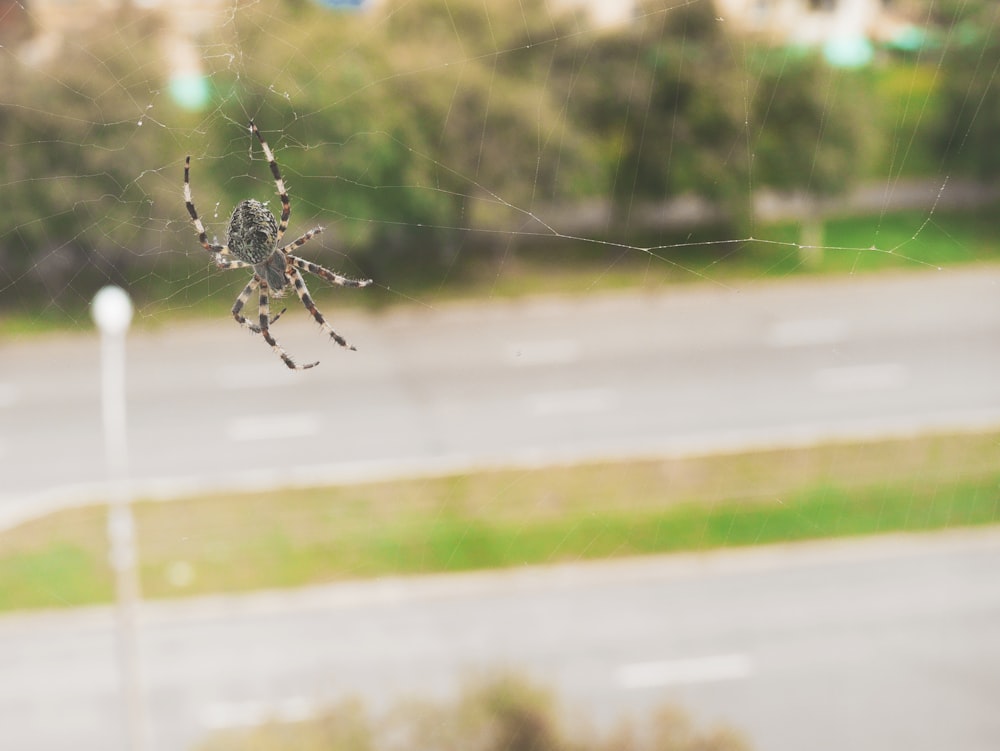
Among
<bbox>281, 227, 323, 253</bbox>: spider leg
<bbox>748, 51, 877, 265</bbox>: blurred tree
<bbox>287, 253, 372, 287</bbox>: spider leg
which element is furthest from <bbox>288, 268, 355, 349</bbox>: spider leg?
<bbox>748, 51, 877, 265</bbox>: blurred tree

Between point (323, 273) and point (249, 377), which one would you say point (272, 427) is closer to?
point (249, 377)

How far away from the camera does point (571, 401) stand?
77.5 feet

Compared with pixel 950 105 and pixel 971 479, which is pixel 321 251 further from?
pixel 950 105

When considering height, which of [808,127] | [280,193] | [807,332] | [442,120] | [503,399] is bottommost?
[280,193]

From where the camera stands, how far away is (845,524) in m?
19.1

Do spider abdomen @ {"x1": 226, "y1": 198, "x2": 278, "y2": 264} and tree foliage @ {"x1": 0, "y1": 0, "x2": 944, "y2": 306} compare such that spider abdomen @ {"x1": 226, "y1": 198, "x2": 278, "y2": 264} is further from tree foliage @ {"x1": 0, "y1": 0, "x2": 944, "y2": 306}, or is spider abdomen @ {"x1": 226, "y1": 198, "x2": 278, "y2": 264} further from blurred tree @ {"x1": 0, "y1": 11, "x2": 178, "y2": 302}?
blurred tree @ {"x1": 0, "y1": 11, "x2": 178, "y2": 302}

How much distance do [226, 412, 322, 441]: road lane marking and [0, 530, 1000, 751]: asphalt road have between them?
515cm

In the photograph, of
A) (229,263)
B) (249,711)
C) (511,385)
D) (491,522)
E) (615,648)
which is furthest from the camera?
(511,385)

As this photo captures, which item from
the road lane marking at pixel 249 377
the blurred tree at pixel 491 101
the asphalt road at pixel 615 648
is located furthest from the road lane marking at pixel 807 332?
the road lane marking at pixel 249 377

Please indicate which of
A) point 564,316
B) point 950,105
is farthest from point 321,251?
point 950,105

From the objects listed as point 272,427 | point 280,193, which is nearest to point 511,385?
point 272,427

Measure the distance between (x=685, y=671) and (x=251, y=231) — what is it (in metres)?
11.8

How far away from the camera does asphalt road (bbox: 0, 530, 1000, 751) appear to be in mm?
16469

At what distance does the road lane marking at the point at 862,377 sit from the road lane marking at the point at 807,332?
131cm
